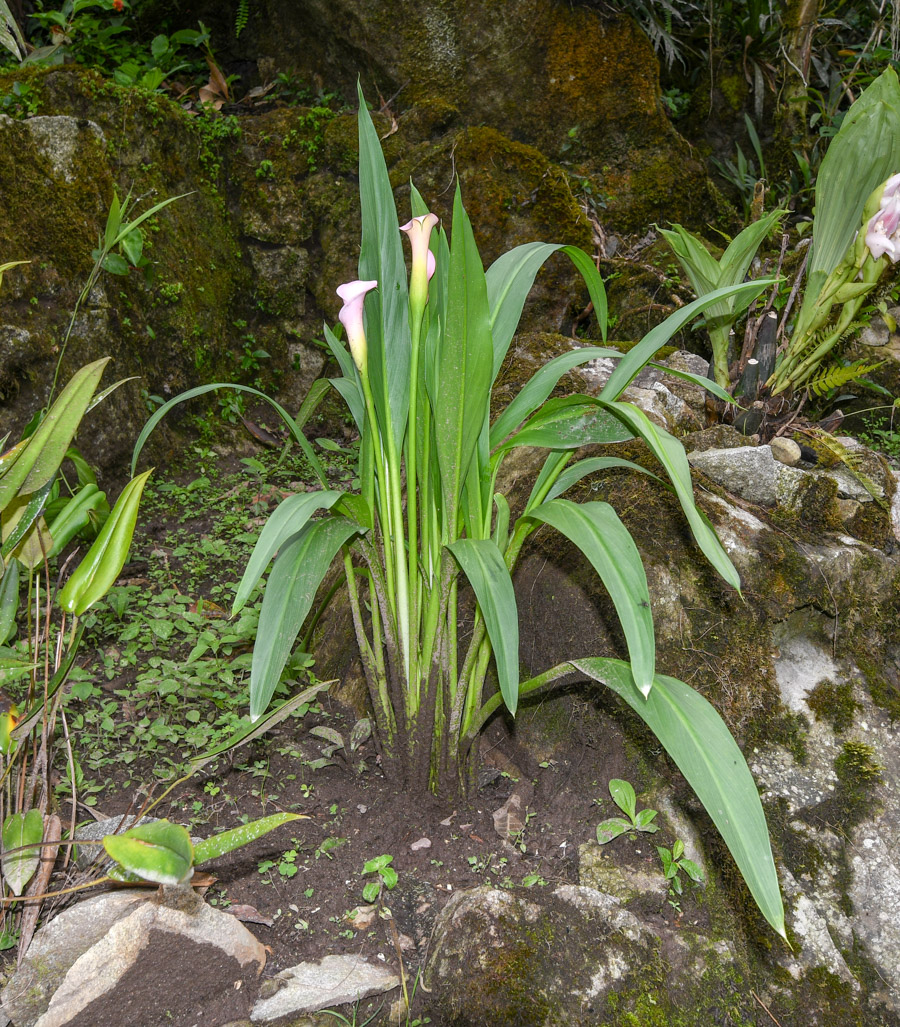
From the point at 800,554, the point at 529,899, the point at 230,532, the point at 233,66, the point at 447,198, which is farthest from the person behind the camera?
the point at 233,66

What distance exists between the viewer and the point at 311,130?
3.49 metres

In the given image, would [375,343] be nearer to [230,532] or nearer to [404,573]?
[404,573]

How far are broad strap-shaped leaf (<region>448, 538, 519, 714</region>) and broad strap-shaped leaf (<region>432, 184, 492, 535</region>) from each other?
5.6 inches

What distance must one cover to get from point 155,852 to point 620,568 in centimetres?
71

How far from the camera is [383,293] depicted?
1329mm

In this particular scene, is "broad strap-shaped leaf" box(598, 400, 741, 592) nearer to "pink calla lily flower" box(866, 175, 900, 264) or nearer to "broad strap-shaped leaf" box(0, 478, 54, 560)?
"broad strap-shaped leaf" box(0, 478, 54, 560)


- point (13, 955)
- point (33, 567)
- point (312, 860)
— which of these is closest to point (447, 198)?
point (33, 567)

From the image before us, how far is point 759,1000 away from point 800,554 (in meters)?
0.90

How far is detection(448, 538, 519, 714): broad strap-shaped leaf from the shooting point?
1041 mm

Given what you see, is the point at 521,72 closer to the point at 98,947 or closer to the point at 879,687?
the point at 879,687

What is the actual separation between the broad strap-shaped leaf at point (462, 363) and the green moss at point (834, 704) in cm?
91

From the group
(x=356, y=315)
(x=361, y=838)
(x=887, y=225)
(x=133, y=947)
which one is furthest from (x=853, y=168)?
(x=133, y=947)

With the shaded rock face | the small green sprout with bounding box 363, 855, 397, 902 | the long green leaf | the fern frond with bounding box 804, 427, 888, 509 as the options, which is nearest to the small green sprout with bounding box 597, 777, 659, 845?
the small green sprout with bounding box 363, 855, 397, 902

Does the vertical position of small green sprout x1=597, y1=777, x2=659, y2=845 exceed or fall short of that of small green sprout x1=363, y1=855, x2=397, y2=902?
it falls short
